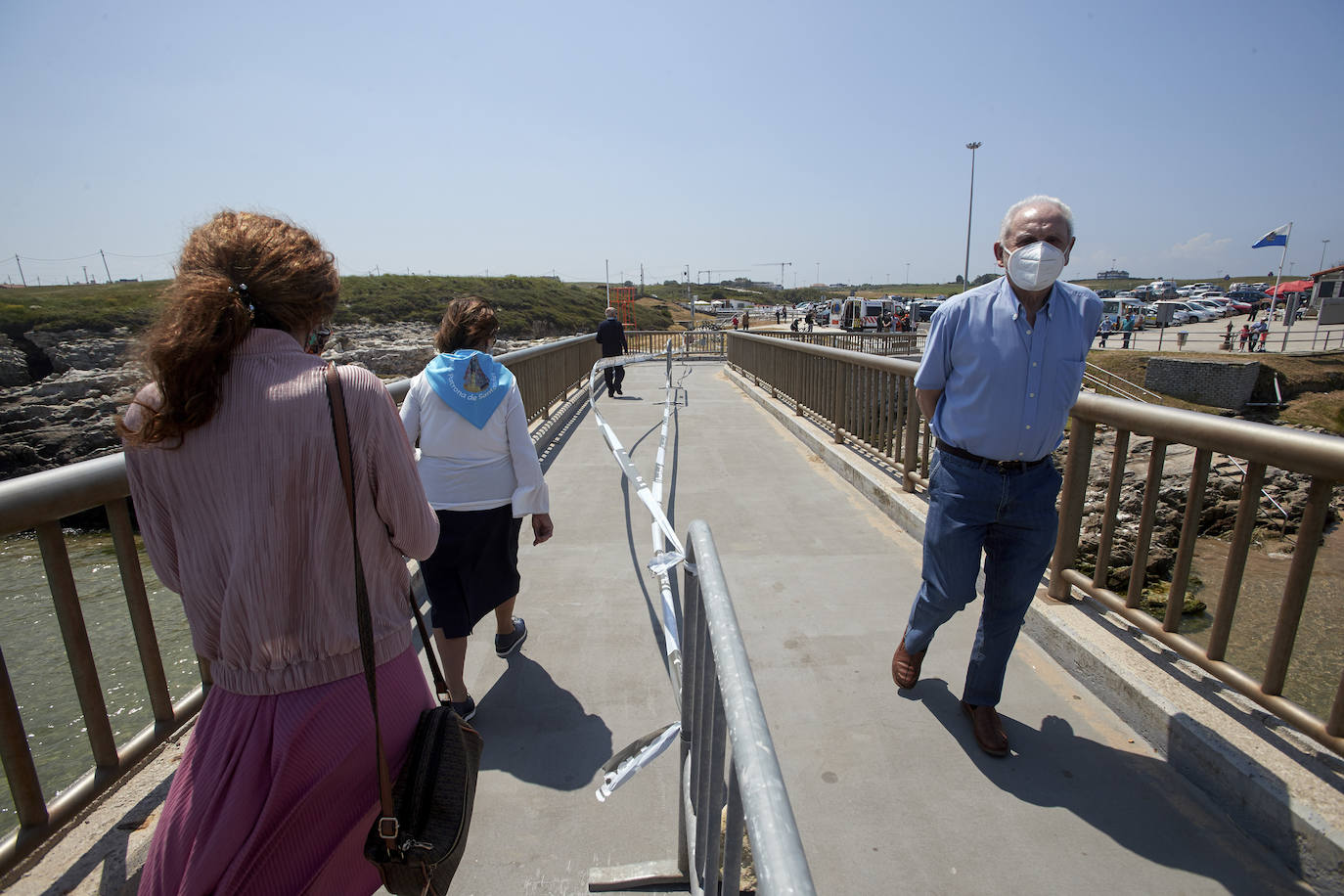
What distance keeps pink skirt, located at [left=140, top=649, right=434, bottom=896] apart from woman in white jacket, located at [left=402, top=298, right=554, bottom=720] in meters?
1.45

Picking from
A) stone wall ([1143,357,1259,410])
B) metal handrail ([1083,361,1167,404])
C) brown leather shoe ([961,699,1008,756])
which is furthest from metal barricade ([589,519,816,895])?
stone wall ([1143,357,1259,410])

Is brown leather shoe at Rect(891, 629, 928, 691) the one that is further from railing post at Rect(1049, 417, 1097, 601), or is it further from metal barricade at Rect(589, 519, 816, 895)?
metal barricade at Rect(589, 519, 816, 895)

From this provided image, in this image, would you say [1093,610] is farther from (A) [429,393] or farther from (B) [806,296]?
(B) [806,296]

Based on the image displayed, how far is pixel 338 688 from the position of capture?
4.57 ft

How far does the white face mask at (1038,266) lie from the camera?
93.7 inches

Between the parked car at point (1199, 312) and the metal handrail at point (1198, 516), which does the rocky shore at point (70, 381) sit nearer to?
the metal handrail at point (1198, 516)

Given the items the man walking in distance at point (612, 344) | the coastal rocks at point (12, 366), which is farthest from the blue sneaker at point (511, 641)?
the coastal rocks at point (12, 366)

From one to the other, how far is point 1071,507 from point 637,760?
8.50 ft

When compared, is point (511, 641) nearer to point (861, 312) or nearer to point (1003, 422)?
point (1003, 422)

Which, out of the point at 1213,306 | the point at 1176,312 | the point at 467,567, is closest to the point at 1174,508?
the point at 467,567

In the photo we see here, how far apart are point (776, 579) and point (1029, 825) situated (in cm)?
205

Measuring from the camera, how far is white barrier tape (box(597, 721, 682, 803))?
5.52 feet

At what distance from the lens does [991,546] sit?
2670 millimetres

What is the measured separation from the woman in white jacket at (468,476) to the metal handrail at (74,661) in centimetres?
89
